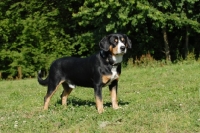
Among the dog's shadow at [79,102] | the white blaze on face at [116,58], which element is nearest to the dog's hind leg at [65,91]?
the dog's shadow at [79,102]

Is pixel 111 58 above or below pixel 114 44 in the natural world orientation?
below

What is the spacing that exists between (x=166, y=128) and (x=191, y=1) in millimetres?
17216

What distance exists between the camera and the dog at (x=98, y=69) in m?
8.64

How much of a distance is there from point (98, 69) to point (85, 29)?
22.1 metres

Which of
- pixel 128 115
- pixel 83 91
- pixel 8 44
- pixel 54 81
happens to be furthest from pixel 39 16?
pixel 128 115

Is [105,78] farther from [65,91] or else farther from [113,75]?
[65,91]

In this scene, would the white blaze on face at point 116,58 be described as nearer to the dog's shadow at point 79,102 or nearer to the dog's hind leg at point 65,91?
the dog's shadow at point 79,102

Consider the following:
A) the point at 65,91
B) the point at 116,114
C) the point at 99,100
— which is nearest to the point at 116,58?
the point at 99,100

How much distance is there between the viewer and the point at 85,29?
3075 centimetres

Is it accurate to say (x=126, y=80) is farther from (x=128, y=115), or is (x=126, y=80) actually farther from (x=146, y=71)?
(x=128, y=115)

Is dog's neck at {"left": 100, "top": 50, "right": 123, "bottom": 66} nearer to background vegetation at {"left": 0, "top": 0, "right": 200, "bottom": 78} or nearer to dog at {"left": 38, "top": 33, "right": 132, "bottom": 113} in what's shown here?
dog at {"left": 38, "top": 33, "right": 132, "bottom": 113}

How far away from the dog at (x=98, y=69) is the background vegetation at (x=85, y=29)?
529 inches

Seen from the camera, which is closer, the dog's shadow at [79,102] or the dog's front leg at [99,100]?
the dog's front leg at [99,100]

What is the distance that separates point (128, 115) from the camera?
7.71 m
